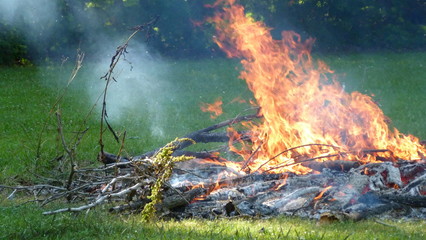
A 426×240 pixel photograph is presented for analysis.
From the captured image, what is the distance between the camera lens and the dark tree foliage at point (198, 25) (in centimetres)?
2008

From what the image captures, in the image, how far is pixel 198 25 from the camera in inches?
816

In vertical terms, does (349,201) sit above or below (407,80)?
below

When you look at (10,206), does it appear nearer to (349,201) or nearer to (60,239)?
(60,239)

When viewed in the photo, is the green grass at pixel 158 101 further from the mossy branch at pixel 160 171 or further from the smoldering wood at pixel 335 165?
the smoldering wood at pixel 335 165

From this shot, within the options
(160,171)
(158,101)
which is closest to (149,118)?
(158,101)

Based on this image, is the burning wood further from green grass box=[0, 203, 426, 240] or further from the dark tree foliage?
the dark tree foliage

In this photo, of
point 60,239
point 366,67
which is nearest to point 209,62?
point 366,67

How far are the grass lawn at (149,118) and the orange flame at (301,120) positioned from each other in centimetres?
181

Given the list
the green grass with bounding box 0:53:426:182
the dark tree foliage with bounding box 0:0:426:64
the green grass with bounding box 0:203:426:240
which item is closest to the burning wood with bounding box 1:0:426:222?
the green grass with bounding box 0:203:426:240

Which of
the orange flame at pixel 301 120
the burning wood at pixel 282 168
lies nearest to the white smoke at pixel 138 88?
the orange flame at pixel 301 120

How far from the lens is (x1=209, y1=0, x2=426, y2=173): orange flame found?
775 cm

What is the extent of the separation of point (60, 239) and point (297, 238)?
188 cm

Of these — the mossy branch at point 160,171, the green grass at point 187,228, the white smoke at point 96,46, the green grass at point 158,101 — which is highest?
the white smoke at point 96,46

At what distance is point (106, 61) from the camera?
66.7 ft
